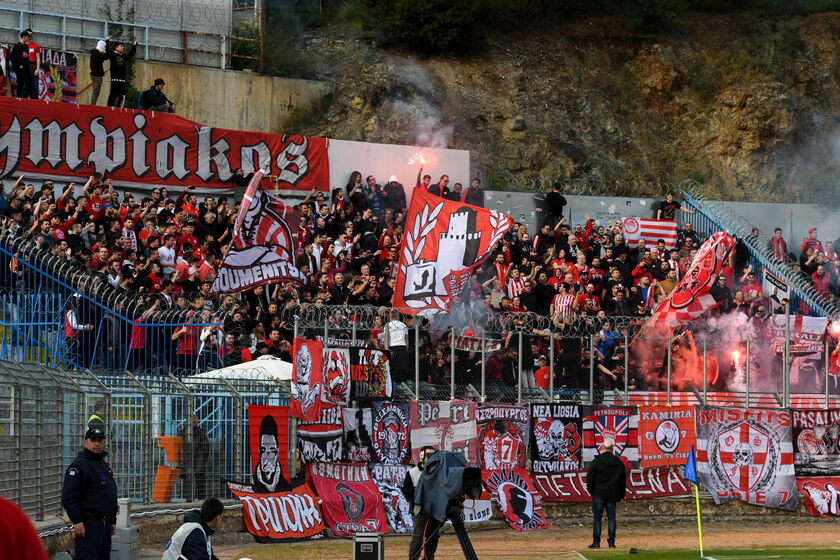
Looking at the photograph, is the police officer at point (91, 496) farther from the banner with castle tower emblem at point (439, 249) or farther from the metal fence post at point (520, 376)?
the metal fence post at point (520, 376)

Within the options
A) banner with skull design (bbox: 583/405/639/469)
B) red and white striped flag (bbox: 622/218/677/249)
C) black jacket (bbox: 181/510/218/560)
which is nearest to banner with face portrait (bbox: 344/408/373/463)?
banner with skull design (bbox: 583/405/639/469)

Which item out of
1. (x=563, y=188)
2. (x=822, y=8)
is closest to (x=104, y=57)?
(x=563, y=188)

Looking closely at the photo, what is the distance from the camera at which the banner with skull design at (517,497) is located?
2228 centimetres

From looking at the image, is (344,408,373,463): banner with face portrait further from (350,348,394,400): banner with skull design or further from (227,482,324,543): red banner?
(227,482,324,543): red banner

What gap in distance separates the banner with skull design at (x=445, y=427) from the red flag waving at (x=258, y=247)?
3.13 m

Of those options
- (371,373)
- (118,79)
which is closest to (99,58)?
(118,79)

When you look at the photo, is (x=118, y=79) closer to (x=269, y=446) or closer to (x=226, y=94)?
(x=226, y=94)

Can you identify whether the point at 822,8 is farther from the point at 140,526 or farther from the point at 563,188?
the point at 140,526

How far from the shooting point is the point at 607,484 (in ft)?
66.4

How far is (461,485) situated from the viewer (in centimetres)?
1558

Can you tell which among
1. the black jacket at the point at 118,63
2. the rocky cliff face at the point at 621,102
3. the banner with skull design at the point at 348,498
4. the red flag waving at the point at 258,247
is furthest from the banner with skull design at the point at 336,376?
the rocky cliff face at the point at 621,102

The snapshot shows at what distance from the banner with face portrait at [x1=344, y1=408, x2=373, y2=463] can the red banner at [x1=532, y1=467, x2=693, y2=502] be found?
3.69 metres

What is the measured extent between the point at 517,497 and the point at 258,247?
6.43 m

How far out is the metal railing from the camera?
113ft
